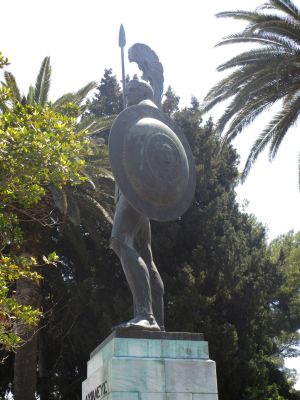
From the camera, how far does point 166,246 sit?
18.4 meters

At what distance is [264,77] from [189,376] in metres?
10.3

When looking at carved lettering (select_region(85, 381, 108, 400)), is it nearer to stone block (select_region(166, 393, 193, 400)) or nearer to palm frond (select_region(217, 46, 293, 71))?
stone block (select_region(166, 393, 193, 400))

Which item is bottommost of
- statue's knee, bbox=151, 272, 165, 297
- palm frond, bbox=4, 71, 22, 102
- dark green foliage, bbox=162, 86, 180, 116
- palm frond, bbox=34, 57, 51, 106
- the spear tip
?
statue's knee, bbox=151, 272, 165, 297

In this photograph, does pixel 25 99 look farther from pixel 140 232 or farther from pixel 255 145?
pixel 140 232

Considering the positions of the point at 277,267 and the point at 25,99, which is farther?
the point at 277,267

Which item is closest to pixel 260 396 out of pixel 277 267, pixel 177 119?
pixel 277 267

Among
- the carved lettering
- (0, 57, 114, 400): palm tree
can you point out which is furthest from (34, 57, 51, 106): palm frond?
the carved lettering

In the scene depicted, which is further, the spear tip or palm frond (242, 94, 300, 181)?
palm frond (242, 94, 300, 181)

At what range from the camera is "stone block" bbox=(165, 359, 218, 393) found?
5492mm

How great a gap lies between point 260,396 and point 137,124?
41.0ft

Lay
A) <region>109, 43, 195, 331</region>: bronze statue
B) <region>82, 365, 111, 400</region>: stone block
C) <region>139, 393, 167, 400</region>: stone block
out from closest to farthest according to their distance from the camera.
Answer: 1. <region>139, 393, 167, 400</region>: stone block
2. <region>82, 365, 111, 400</region>: stone block
3. <region>109, 43, 195, 331</region>: bronze statue

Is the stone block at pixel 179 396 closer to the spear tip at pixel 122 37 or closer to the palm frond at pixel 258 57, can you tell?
the spear tip at pixel 122 37

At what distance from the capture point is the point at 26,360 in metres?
15.8

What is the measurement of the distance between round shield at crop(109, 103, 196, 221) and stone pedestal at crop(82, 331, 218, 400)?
1332mm
